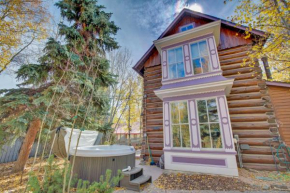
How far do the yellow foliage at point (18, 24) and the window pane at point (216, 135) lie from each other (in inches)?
376

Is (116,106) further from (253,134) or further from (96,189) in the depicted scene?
(96,189)

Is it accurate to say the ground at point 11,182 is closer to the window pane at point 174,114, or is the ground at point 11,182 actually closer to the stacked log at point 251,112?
the window pane at point 174,114

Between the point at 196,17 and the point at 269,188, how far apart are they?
8.21 metres

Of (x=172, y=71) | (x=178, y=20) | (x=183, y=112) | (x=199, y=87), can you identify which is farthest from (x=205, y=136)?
(x=178, y=20)

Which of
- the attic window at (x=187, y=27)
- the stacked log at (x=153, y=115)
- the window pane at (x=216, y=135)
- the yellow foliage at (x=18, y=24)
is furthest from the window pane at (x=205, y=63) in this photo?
the yellow foliage at (x=18, y=24)

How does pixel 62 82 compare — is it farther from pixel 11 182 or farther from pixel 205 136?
pixel 205 136

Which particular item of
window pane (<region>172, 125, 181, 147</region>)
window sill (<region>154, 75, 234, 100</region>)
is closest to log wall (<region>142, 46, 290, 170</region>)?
window sill (<region>154, 75, 234, 100</region>)

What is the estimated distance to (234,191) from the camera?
3.33m

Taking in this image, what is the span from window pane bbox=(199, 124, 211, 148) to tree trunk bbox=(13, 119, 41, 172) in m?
7.41

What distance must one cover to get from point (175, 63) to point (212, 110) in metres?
2.86

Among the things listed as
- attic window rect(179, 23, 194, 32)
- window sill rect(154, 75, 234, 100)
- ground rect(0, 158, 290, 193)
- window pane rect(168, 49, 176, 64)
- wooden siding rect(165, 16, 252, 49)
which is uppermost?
attic window rect(179, 23, 194, 32)

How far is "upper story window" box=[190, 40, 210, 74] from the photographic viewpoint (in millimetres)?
5770

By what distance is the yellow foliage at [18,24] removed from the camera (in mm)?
5793

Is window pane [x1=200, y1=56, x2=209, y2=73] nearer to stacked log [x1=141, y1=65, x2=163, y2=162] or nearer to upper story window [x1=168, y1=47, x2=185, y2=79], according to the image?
upper story window [x1=168, y1=47, x2=185, y2=79]
